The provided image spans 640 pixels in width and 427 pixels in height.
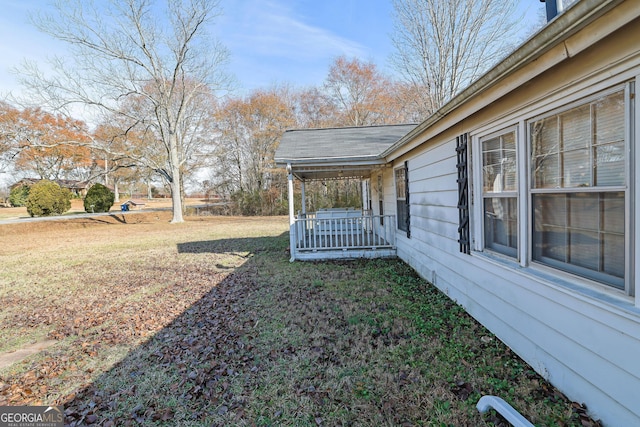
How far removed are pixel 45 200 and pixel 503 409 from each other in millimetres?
27357

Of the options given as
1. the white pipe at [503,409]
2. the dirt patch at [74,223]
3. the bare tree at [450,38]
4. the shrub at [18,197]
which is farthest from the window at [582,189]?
the shrub at [18,197]

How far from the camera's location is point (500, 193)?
127 inches

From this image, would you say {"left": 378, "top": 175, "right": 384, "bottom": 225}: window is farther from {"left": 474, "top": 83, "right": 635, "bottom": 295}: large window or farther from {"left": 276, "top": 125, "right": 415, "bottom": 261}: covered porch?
{"left": 474, "top": 83, "right": 635, "bottom": 295}: large window

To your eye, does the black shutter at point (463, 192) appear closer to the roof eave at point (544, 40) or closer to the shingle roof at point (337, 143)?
the roof eave at point (544, 40)

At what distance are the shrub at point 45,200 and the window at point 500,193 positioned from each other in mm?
26715

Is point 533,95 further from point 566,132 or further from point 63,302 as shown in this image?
point 63,302

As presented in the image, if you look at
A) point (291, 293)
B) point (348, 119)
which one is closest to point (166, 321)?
point (291, 293)

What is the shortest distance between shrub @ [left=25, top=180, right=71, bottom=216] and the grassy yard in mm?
18995

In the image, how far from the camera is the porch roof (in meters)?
7.59

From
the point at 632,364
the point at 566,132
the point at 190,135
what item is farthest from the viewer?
the point at 190,135

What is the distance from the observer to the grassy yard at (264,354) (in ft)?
7.83

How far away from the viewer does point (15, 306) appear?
5320 mm

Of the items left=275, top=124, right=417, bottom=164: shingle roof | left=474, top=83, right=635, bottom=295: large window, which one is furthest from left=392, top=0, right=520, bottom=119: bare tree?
left=474, top=83, right=635, bottom=295: large window

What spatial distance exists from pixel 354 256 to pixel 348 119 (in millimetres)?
18996
